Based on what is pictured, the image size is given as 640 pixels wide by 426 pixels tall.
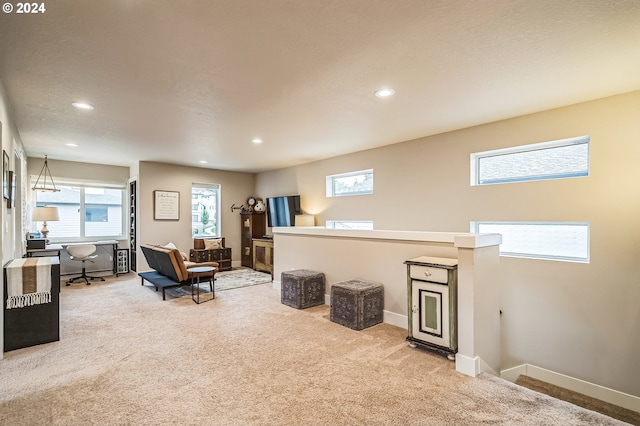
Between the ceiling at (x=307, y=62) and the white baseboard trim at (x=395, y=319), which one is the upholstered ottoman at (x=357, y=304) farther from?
the ceiling at (x=307, y=62)

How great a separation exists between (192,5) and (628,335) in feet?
15.5

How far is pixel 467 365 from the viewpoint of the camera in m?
2.53

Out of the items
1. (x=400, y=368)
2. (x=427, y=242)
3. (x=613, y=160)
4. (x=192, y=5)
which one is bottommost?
(x=400, y=368)

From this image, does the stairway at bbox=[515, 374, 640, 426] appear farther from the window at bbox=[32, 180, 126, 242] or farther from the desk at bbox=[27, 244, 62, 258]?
the window at bbox=[32, 180, 126, 242]

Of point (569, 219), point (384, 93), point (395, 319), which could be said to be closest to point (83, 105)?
point (384, 93)

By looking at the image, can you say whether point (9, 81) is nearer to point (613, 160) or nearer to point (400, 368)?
point (400, 368)

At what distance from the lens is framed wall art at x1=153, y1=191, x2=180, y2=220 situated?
22.5ft

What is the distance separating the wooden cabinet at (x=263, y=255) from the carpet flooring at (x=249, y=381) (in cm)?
328

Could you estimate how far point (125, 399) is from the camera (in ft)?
7.11

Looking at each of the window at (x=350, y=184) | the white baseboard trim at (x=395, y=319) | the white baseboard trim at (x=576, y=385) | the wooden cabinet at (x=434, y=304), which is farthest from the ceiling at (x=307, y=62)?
the white baseboard trim at (x=576, y=385)

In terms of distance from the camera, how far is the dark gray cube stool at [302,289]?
4223 mm

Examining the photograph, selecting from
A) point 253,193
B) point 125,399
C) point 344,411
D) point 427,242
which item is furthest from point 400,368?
point 253,193

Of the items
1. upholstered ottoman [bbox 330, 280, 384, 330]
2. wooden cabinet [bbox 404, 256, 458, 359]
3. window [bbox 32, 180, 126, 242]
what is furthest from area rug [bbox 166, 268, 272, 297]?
wooden cabinet [bbox 404, 256, 458, 359]

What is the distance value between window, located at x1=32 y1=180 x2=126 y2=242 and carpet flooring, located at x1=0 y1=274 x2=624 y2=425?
3.92 metres
